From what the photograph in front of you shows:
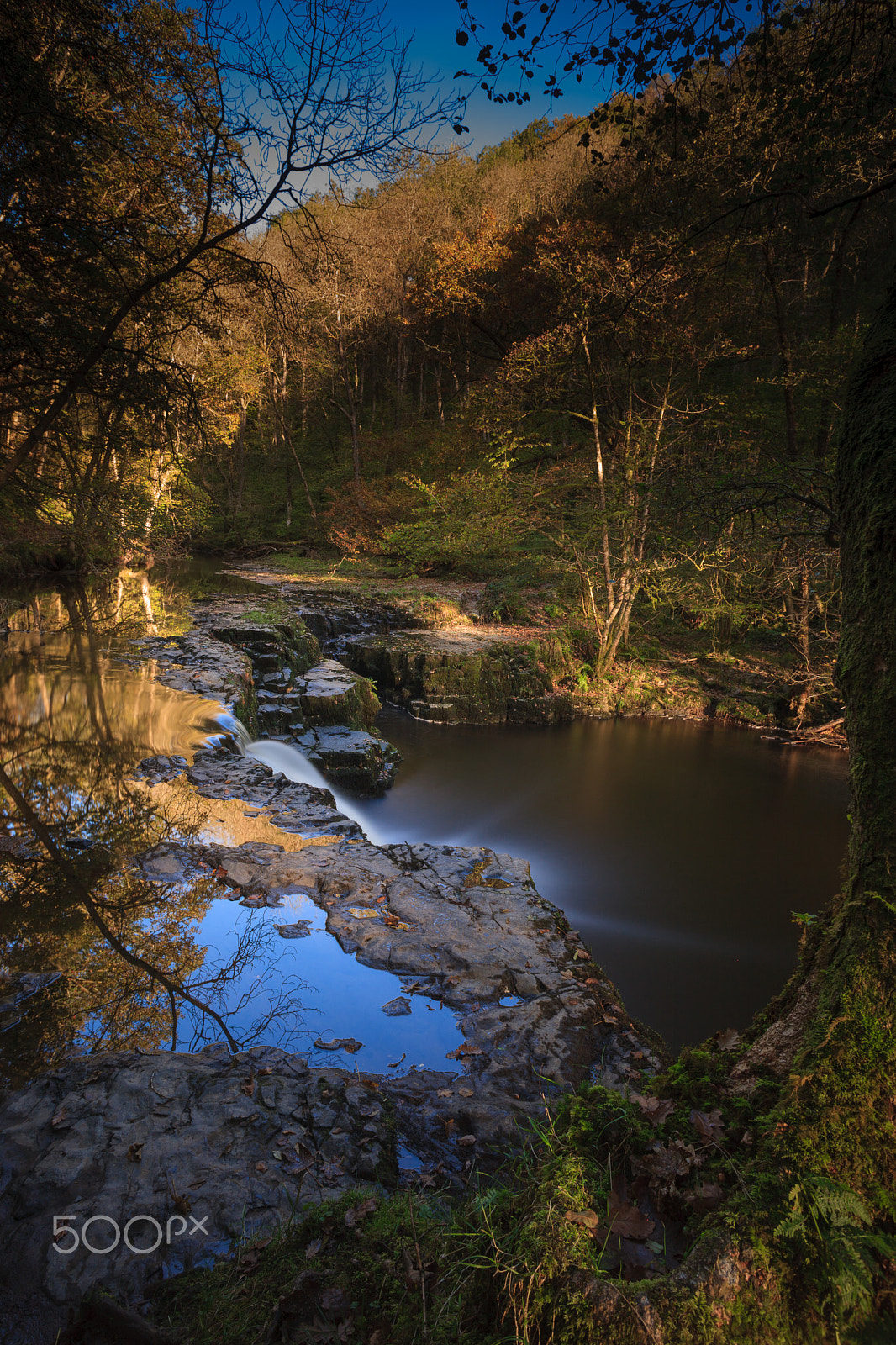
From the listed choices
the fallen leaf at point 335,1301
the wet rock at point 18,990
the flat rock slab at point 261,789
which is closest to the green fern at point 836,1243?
the fallen leaf at point 335,1301

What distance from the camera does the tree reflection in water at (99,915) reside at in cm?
316

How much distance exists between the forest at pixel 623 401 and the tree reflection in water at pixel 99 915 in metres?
2.03

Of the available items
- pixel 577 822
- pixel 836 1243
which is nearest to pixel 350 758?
pixel 577 822

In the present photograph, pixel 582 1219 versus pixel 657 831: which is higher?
pixel 582 1219

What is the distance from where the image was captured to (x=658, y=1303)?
55.4 inches

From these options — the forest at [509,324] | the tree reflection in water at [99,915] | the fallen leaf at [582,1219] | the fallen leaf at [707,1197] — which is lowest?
the tree reflection in water at [99,915]

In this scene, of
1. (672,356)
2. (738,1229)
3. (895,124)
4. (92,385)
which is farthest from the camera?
(672,356)

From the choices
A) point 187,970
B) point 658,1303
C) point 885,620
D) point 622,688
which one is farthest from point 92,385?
point 622,688

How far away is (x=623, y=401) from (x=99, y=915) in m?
13.7

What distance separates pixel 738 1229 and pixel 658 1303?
0.88 feet

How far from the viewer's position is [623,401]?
13641mm

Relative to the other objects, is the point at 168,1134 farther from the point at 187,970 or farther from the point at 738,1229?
the point at 738,1229

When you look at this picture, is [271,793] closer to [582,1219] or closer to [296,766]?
[296,766]

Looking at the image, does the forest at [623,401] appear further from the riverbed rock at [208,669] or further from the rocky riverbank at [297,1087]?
the riverbed rock at [208,669]
